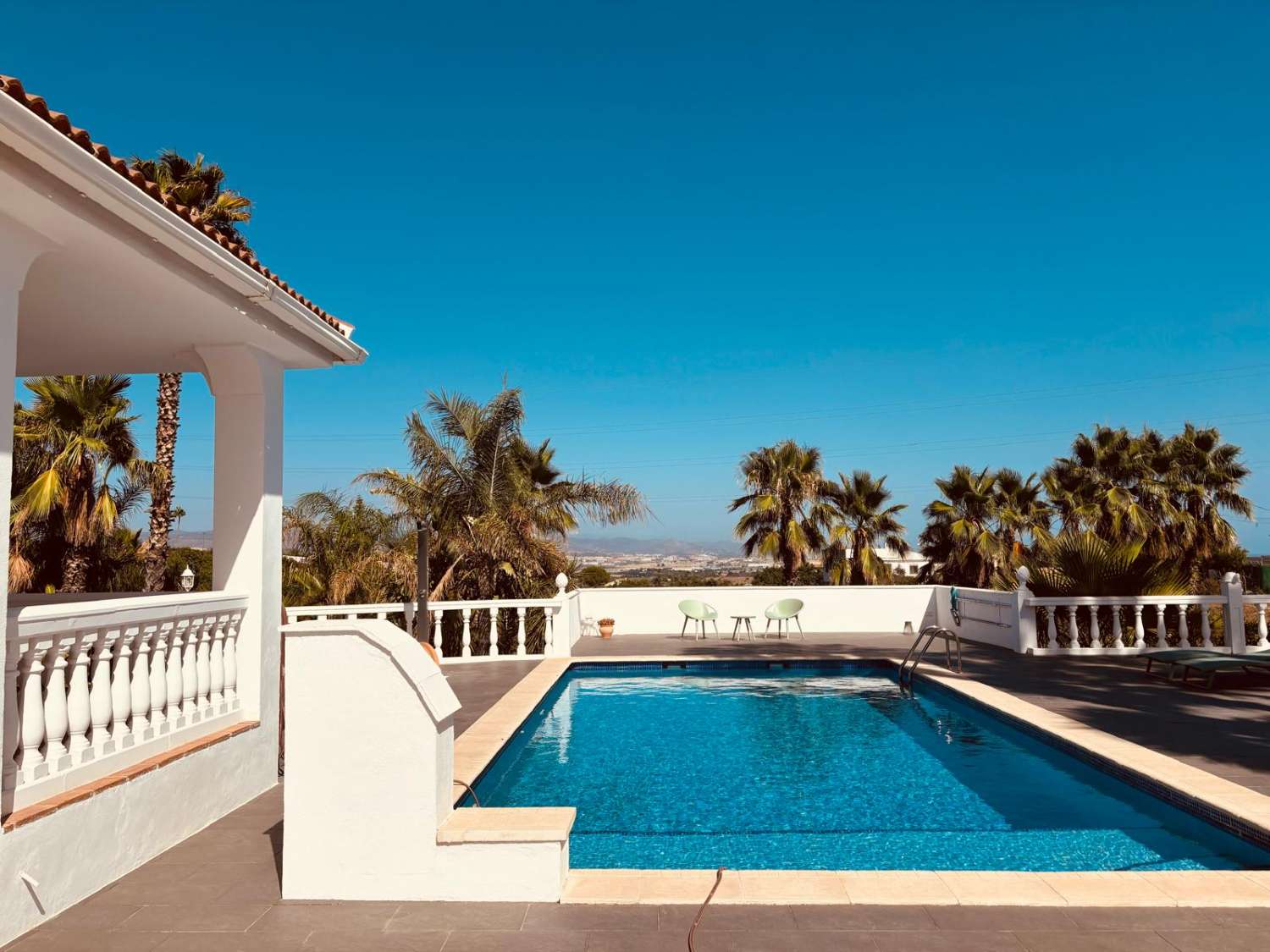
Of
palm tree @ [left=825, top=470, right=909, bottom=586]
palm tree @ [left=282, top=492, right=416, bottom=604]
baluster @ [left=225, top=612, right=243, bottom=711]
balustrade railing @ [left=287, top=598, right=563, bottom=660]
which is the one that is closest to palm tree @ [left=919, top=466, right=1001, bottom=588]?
palm tree @ [left=825, top=470, right=909, bottom=586]

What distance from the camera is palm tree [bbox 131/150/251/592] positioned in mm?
15672

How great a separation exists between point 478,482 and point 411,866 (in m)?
12.2

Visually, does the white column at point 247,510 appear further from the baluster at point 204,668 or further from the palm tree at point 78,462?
the palm tree at point 78,462

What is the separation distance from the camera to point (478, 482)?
611 inches

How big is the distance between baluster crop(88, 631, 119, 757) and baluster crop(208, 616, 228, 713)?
1055 mm

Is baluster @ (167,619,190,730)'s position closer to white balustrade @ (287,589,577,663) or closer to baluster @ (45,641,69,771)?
baluster @ (45,641,69,771)

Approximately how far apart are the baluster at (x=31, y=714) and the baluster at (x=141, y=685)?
653 mm

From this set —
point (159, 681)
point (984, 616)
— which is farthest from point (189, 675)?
point (984, 616)

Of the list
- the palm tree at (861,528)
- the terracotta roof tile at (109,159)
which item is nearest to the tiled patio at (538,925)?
the terracotta roof tile at (109,159)

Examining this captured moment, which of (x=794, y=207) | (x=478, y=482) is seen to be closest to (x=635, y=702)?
(x=478, y=482)

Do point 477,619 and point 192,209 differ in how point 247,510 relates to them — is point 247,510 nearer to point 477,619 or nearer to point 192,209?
point 477,619

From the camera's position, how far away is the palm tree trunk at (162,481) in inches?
619

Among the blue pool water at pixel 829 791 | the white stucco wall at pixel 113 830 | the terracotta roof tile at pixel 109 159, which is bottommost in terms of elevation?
the blue pool water at pixel 829 791

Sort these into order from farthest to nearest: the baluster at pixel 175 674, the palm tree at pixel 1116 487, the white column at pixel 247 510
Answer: the palm tree at pixel 1116 487, the white column at pixel 247 510, the baluster at pixel 175 674
